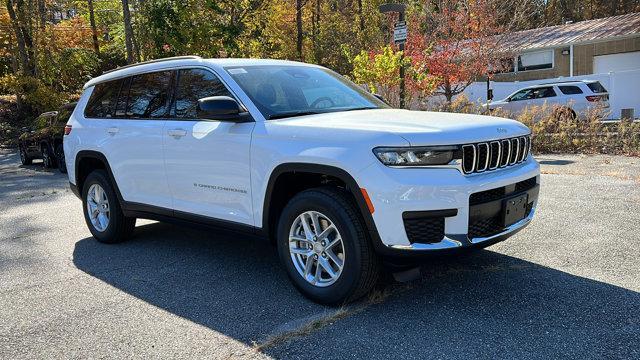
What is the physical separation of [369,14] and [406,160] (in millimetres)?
30101

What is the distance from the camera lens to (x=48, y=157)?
15.3 m

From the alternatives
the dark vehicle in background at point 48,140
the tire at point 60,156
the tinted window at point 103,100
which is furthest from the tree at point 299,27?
the tinted window at point 103,100

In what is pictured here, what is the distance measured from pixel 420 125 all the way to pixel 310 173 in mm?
871

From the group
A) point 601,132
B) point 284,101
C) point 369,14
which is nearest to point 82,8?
point 369,14

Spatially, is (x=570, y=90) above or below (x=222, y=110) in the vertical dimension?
below

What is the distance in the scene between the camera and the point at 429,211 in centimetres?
348

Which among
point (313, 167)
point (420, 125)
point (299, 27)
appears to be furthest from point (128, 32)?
point (420, 125)

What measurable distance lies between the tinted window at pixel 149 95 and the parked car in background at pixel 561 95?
1383 centimetres

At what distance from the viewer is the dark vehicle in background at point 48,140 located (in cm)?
1436

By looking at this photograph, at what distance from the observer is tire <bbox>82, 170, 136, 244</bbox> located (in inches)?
232

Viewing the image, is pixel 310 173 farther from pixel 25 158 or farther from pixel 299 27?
pixel 299 27

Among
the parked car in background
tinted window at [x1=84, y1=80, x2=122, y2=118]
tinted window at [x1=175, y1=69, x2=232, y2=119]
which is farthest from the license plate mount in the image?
the parked car in background

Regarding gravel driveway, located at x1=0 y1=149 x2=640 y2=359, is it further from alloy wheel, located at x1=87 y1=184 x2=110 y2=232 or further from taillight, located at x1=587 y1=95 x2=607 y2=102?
taillight, located at x1=587 y1=95 x2=607 y2=102

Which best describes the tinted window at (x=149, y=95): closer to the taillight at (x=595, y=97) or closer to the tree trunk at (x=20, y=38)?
the taillight at (x=595, y=97)
